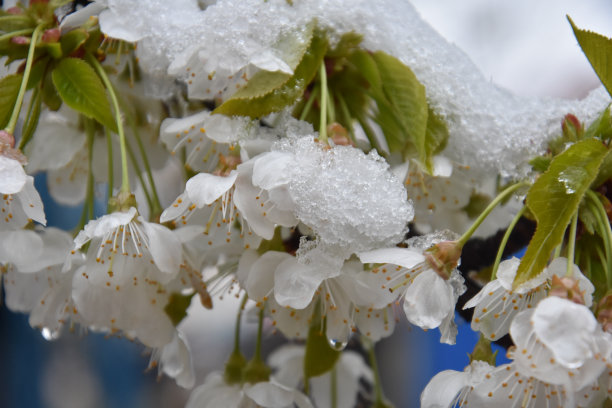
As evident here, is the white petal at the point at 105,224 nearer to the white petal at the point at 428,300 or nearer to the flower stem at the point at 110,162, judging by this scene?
the flower stem at the point at 110,162

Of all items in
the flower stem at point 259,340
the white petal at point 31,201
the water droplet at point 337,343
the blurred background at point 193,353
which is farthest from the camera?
the blurred background at point 193,353

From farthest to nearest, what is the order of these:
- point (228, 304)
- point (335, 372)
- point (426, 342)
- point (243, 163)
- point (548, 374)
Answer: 1. point (426, 342)
2. point (228, 304)
3. point (335, 372)
4. point (243, 163)
5. point (548, 374)

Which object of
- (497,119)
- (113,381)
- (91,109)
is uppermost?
(497,119)

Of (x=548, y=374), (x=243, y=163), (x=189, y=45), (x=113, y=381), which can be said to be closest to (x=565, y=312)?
(x=548, y=374)

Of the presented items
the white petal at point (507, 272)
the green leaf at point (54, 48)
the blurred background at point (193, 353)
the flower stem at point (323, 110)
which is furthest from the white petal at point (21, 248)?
the blurred background at point (193, 353)

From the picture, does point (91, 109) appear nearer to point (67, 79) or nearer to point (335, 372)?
point (67, 79)

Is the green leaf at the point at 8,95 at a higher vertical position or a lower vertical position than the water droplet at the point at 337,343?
higher
